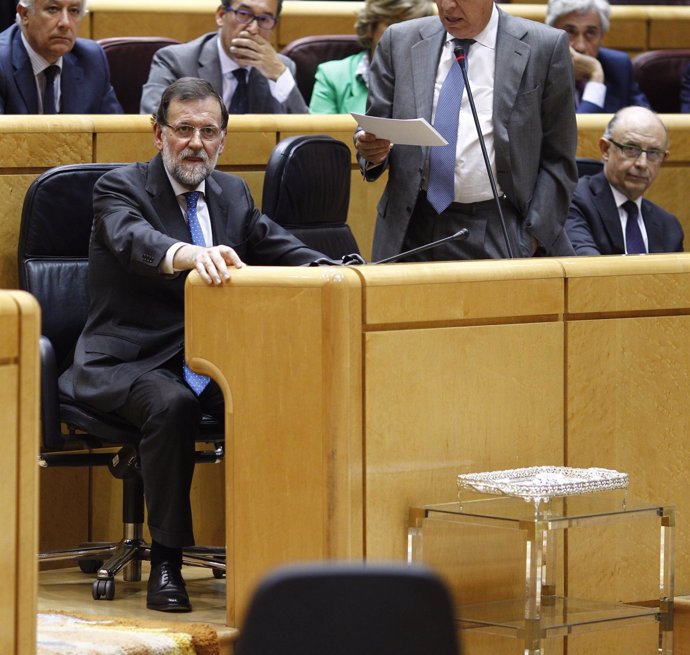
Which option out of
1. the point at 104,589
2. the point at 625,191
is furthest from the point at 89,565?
the point at 625,191

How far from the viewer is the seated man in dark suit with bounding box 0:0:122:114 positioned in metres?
3.92

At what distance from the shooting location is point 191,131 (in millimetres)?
3260

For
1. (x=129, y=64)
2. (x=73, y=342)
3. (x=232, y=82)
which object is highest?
(x=129, y=64)

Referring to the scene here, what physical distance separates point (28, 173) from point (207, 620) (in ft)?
3.91

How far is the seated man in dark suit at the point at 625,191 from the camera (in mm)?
4074

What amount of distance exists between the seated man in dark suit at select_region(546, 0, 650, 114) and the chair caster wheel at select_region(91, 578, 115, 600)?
8.05ft

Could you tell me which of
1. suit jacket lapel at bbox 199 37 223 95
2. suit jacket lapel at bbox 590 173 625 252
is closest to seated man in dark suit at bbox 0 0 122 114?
suit jacket lapel at bbox 199 37 223 95

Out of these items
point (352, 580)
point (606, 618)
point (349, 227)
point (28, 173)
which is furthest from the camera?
point (349, 227)

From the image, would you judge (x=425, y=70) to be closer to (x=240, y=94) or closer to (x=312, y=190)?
(x=312, y=190)

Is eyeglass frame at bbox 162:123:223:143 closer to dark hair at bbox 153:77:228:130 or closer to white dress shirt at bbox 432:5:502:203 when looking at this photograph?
dark hair at bbox 153:77:228:130

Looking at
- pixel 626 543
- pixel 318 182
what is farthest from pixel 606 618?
pixel 318 182

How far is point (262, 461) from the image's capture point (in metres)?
2.79

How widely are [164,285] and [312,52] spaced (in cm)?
202

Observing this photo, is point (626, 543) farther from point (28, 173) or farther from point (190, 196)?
point (28, 173)
